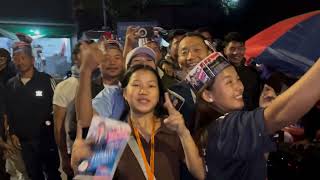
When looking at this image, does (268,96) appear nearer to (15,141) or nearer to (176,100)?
(176,100)

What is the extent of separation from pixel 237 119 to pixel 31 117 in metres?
4.30

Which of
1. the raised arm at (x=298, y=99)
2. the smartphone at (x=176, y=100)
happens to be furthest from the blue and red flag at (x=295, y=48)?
the raised arm at (x=298, y=99)

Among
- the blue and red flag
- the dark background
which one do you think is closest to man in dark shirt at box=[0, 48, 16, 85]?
the blue and red flag

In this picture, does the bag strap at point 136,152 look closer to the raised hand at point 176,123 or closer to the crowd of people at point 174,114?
the crowd of people at point 174,114

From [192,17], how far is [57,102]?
15.9 meters

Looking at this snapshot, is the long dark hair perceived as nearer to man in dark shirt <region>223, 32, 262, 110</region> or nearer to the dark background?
man in dark shirt <region>223, 32, 262, 110</region>

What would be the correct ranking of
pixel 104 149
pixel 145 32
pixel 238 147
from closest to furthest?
pixel 238 147, pixel 104 149, pixel 145 32

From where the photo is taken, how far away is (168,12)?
67.9ft

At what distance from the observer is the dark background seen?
683 inches

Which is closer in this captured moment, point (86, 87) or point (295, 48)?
point (86, 87)

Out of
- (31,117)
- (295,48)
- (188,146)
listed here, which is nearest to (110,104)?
(188,146)

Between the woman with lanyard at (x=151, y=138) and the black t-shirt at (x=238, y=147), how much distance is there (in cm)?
31

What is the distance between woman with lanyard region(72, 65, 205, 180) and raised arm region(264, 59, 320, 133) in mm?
819

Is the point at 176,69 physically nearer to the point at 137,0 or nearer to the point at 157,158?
the point at 157,158
